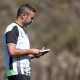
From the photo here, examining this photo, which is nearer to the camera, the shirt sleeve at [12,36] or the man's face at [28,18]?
the shirt sleeve at [12,36]

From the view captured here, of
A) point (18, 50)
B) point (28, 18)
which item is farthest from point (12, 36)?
point (28, 18)

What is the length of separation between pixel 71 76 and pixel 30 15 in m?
7.44

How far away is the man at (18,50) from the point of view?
7.34m

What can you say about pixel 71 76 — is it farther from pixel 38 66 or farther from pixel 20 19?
pixel 20 19

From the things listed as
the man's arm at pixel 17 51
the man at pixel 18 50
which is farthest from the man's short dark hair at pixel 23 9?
the man's arm at pixel 17 51

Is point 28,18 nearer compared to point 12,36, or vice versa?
point 12,36

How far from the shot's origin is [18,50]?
289 inches

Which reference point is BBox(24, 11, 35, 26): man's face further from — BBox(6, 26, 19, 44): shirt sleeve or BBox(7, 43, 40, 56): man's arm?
BBox(7, 43, 40, 56): man's arm

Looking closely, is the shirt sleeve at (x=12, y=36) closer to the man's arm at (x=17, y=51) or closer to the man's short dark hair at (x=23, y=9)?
the man's arm at (x=17, y=51)

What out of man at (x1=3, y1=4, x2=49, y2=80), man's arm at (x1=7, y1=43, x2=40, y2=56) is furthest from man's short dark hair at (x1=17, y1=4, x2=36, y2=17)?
man's arm at (x1=7, y1=43, x2=40, y2=56)

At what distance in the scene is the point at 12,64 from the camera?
741 cm

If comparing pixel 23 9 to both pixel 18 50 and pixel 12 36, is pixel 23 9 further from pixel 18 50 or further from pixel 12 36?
pixel 18 50

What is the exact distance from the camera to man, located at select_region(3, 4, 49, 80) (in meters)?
7.34

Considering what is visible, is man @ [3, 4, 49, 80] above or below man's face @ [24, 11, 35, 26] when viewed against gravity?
below
